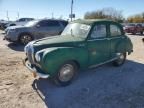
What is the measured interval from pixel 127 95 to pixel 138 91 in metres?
0.47

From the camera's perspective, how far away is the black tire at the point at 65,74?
550 cm

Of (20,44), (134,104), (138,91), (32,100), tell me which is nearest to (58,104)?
(32,100)

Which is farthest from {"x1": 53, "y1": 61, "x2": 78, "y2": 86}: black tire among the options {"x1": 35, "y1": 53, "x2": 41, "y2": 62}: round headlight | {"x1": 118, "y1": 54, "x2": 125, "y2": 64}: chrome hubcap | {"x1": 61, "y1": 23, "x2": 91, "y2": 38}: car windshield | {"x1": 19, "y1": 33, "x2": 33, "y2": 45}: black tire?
{"x1": 19, "y1": 33, "x2": 33, "y2": 45}: black tire

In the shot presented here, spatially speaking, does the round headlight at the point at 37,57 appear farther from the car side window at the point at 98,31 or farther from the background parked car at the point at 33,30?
the background parked car at the point at 33,30

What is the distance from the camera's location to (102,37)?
678 centimetres

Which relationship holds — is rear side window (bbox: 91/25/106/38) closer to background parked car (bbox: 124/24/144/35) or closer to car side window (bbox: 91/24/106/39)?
car side window (bbox: 91/24/106/39)

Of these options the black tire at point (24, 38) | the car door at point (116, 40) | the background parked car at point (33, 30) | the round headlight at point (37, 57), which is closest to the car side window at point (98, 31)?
the car door at point (116, 40)

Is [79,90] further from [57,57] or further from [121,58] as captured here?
[121,58]

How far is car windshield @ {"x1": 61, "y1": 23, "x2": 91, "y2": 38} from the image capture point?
637 cm

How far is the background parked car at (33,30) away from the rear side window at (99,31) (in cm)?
709

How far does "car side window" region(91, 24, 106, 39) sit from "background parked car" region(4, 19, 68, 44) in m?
7.09

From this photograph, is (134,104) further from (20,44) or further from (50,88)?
(20,44)

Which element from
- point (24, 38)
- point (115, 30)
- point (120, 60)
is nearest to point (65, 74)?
point (115, 30)

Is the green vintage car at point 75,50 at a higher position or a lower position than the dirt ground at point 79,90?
higher
